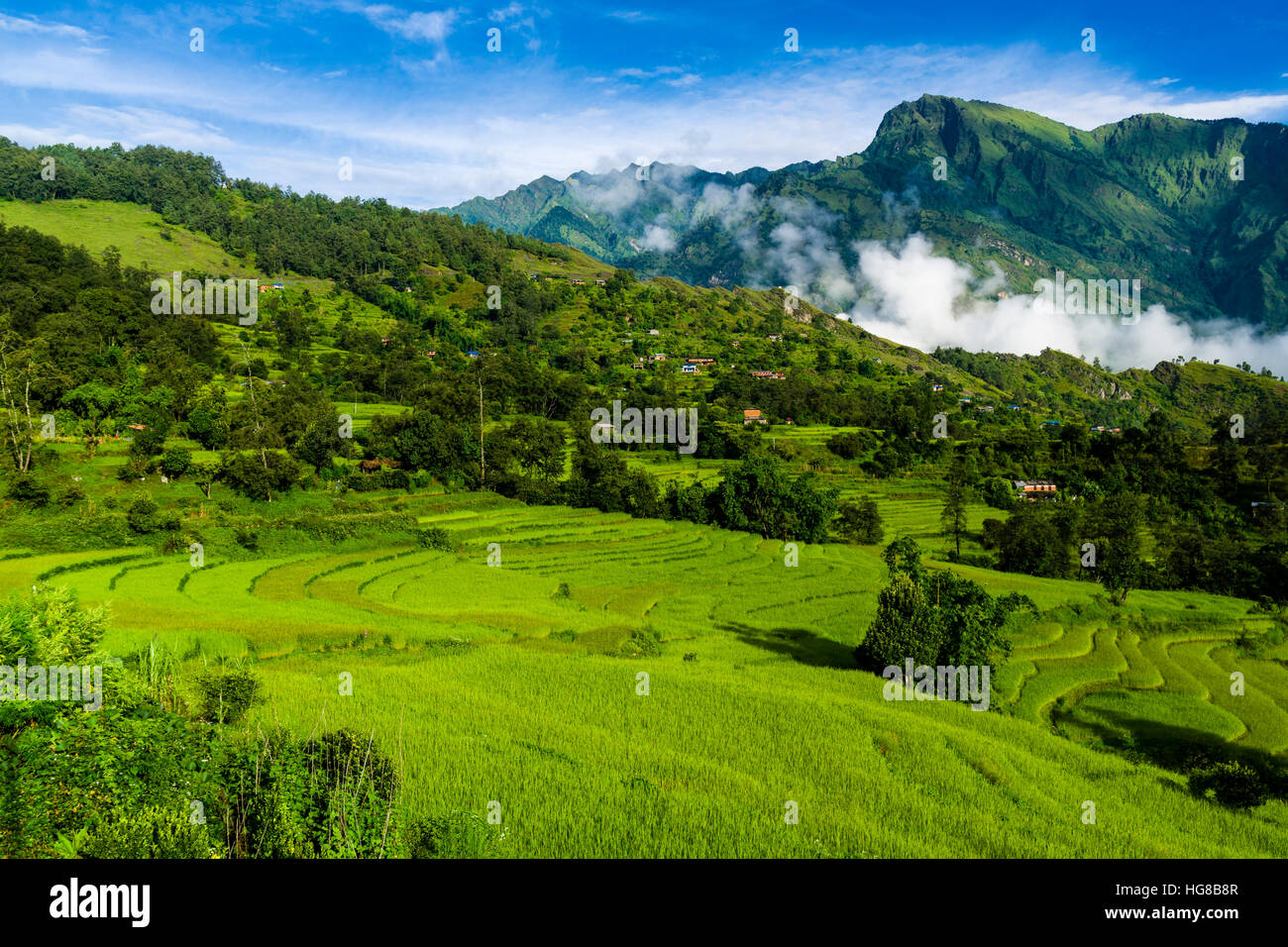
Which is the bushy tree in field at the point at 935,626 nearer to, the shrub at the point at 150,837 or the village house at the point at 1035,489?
the shrub at the point at 150,837

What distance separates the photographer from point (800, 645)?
34.5 metres

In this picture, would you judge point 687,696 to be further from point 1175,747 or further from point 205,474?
point 205,474

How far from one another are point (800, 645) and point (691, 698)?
1398 cm

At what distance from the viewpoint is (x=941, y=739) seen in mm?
19406

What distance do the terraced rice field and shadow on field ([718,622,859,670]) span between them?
23 cm

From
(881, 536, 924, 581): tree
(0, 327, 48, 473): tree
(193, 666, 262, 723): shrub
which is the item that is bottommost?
(881, 536, 924, 581): tree

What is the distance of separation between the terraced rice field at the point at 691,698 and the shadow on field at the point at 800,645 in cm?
23

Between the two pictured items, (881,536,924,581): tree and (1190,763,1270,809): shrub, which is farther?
(881,536,924,581): tree

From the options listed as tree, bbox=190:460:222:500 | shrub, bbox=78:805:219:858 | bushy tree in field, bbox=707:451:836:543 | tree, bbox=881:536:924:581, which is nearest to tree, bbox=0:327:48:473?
tree, bbox=190:460:222:500

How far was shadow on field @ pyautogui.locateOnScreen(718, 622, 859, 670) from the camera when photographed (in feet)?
104

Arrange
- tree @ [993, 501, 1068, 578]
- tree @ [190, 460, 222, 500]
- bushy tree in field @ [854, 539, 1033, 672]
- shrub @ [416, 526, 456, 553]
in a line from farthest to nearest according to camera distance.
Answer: tree @ [993, 501, 1068, 578] < tree @ [190, 460, 222, 500] < shrub @ [416, 526, 456, 553] < bushy tree in field @ [854, 539, 1033, 672]

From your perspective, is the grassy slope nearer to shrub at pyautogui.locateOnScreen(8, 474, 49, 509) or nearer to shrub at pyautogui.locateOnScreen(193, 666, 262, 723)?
shrub at pyautogui.locateOnScreen(193, 666, 262, 723)

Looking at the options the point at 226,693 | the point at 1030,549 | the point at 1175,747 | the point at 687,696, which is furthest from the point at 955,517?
the point at 226,693
